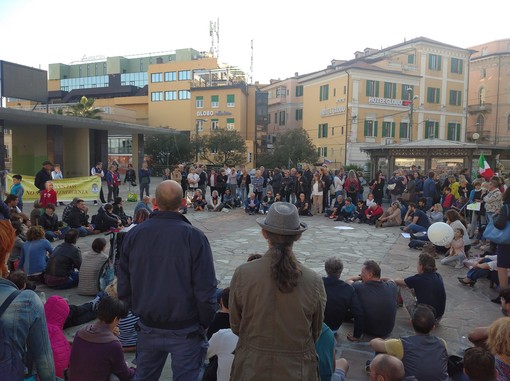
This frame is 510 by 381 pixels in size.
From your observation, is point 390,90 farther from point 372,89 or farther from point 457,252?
point 457,252

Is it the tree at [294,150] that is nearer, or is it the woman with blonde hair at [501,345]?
the woman with blonde hair at [501,345]

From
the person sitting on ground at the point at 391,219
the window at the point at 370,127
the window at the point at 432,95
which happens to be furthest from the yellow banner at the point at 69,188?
the window at the point at 432,95

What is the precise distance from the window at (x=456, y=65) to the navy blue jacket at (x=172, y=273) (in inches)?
2071

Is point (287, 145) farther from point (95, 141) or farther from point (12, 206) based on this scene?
point (12, 206)

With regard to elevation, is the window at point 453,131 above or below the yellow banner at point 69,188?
above

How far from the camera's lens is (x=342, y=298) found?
5.07 metres

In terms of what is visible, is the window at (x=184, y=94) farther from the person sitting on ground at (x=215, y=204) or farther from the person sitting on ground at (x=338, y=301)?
the person sitting on ground at (x=338, y=301)

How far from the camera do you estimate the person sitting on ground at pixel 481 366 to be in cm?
320

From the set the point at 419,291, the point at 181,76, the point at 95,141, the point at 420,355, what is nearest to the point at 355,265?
the point at 419,291

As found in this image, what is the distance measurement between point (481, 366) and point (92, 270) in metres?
5.40

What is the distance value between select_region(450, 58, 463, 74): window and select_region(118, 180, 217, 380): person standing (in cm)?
5258

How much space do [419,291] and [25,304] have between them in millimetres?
4849

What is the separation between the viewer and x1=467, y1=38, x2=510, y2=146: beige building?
173 ft

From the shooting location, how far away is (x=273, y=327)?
230 centimetres
